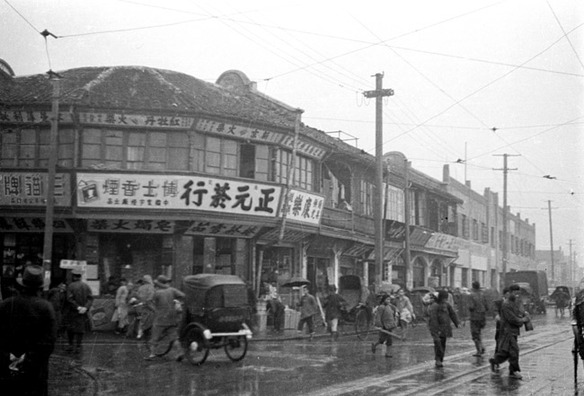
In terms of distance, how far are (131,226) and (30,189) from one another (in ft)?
11.1

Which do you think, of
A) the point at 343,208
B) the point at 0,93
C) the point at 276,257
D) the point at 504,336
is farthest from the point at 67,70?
the point at 504,336

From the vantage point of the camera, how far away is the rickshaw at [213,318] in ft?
46.7

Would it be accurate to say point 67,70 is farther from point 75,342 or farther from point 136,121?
point 75,342

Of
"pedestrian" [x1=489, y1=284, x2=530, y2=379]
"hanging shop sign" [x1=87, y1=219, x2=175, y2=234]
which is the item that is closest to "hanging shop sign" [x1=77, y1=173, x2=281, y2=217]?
"hanging shop sign" [x1=87, y1=219, x2=175, y2=234]

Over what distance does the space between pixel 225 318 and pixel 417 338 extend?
9710mm

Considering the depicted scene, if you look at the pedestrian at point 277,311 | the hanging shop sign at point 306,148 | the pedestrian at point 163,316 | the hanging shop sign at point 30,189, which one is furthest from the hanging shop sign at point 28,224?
the pedestrian at point 163,316

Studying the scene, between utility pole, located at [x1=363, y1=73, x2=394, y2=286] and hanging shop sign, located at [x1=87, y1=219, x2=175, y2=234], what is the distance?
784cm

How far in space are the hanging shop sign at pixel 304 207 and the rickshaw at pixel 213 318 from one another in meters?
10.7

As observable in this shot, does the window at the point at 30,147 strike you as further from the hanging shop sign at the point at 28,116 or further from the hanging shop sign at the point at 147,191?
the hanging shop sign at the point at 147,191

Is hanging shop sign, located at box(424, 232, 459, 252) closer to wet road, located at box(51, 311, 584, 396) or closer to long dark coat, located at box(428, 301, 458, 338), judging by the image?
wet road, located at box(51, 311, 584, 396)

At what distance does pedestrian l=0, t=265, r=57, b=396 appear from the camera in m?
6.43

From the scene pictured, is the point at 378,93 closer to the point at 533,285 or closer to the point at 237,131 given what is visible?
the point at 237,131

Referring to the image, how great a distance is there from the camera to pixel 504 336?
1264 cm

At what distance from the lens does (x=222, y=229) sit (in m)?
24.7
